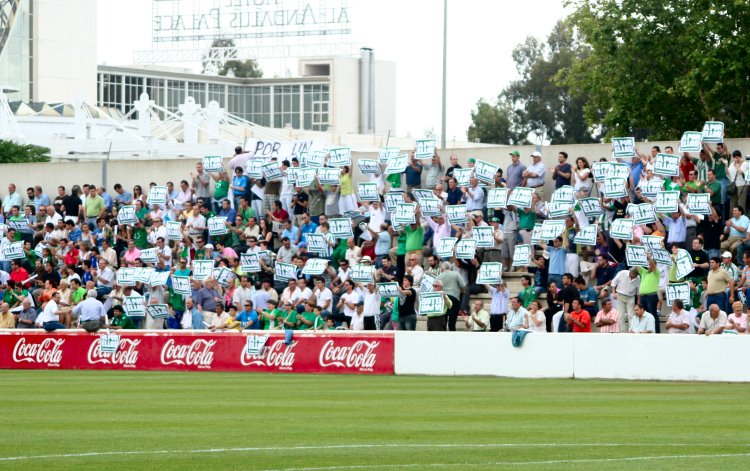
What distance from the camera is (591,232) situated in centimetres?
2997

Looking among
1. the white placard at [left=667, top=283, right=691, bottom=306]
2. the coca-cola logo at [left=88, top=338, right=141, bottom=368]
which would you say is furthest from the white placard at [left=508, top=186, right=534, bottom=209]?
the coca-cola logo at [left=88, top=338, right=141, bottom=368]

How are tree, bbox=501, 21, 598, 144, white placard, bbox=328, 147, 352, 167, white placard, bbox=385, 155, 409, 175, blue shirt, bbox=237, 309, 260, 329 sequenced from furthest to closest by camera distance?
1. tree, bbox=501, 21, 598, 144
2. white placard, bbox=328, 147, 352, 167
3. white placard, bbox=385, 155, 409, 175
4. blue shirt, bbox=237, 309, 260, 329

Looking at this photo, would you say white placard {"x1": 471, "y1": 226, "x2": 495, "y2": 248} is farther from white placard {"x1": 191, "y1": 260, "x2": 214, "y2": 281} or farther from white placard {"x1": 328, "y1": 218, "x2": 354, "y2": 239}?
white placard {"x1": 191, "y1": 260, "x2": 214, "y2": 281}

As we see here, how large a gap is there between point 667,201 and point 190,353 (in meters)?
10.7

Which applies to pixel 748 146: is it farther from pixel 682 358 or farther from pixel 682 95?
pixel 682 95

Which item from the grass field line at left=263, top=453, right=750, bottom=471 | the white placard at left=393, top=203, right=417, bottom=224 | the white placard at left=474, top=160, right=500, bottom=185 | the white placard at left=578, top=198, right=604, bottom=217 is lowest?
the grass field line at left=263, top=453, right=750, bottom=471

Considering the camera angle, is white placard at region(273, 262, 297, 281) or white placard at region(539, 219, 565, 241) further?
white placard at region(273, 262, 297, 281)

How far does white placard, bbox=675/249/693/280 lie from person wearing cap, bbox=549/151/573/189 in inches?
180

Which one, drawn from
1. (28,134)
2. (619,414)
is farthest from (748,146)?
(28,134)

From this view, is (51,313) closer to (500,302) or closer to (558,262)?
(500,302)

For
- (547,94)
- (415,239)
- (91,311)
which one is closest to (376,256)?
(415,239)

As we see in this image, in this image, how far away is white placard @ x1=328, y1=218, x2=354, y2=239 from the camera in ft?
112

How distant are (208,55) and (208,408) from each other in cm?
9896

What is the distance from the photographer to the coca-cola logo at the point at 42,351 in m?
33.8
